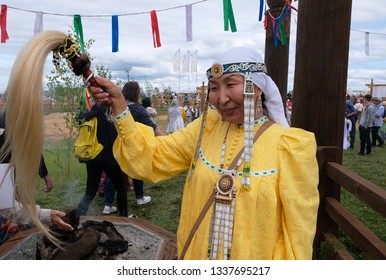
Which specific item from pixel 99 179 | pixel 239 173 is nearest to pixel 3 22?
pixel 99 179

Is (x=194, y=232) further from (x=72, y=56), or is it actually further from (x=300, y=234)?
(x=72, y=56)

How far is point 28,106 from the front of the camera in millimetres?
1242

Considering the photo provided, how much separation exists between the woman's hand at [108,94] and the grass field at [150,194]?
286 centimetres

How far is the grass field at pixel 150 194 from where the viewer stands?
14.7ft

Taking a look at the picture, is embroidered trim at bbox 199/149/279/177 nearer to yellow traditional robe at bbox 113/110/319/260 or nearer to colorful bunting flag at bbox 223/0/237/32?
yellow traditional robe at bbox 113/110/319/260

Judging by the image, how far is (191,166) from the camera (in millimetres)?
1632

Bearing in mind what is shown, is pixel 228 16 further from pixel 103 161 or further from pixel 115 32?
pixel 103 161

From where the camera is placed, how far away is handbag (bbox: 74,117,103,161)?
145 inches

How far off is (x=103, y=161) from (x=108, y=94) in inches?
97.9

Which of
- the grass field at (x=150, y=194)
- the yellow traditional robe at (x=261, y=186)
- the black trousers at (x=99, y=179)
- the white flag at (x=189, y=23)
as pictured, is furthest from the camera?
the white flag at (x=189, y=23)

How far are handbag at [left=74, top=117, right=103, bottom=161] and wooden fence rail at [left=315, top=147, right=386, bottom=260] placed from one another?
2.28 meters

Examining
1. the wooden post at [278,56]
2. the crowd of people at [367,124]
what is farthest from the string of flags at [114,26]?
the crowd of people at [367,124]

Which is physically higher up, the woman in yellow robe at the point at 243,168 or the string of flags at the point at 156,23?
the string of flags at the point at 156,23

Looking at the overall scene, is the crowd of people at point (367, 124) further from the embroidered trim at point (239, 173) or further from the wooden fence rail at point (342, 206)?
the embroidered trim at point (239, 173)
